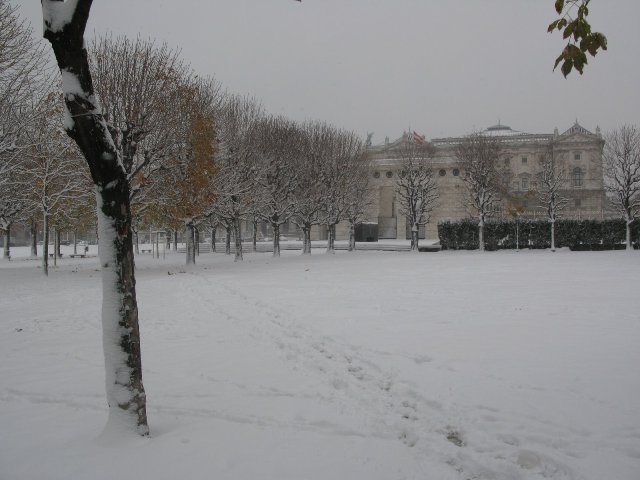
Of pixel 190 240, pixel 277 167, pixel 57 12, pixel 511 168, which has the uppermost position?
pixel 511 168

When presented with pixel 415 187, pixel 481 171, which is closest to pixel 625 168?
pixel 481 171

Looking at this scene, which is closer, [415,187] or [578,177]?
[415,187]

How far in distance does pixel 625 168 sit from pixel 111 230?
4178cm

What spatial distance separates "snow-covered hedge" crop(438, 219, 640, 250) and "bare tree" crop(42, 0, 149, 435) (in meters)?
39.4

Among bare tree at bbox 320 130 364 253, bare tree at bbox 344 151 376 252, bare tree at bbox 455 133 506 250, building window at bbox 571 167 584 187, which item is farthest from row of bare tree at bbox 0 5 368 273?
building window at bbox 571 167 584 187

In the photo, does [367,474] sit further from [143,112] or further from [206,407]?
[143,112]

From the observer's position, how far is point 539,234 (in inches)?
1521

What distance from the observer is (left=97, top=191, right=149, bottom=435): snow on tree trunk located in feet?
13.6

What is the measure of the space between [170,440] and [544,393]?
4.23 meters

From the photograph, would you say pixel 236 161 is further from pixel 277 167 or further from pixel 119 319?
pixel 119 319

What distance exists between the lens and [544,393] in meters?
5.29

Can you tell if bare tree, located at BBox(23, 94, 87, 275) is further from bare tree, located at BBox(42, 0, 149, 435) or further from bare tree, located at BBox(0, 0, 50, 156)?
bare tree, located at BBox(42, 0, 149, 435)

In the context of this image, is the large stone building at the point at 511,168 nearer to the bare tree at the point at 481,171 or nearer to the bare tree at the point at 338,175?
the bare tree at the point at 481,171

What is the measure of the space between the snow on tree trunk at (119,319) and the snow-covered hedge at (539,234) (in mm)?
39428
